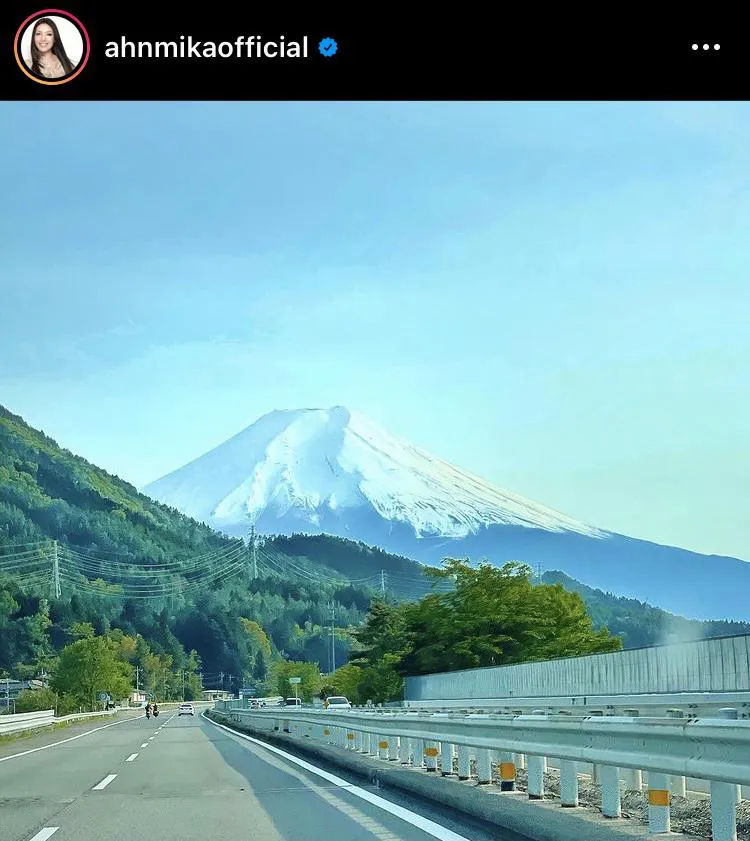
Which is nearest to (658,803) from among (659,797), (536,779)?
(659,797)

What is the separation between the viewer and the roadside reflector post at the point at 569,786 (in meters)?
11.6

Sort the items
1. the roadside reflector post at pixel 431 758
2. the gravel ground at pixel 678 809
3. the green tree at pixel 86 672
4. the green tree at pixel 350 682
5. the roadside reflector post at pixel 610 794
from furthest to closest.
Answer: the green tree at pixel 86 672, the green tree at pixel 350 682, the roadside reflector post at pixel 431 758, the roadside reflector post at pixel 610 794, the gravel ground at pixel 678 809

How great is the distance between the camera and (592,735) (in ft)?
34.0

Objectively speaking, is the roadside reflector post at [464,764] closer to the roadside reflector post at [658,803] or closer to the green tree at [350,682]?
the roadside reflector post at [658,803]

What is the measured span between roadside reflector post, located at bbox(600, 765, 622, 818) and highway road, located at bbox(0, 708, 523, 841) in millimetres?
833

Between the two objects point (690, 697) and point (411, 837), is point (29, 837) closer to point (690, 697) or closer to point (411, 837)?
point (411, 837)

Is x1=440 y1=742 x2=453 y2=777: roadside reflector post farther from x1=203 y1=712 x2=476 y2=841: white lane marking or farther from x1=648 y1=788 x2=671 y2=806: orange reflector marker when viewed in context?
x1=648 y1=788 x2=671 y2=806: orange reflector marker

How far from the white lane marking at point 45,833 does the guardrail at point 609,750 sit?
4.57 metres

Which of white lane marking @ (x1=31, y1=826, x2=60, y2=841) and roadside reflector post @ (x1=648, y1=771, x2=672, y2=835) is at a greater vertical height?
roadside reflector post @ (x1=648, y1=771, x2=672, y2=835)

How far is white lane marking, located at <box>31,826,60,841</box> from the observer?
11620mm

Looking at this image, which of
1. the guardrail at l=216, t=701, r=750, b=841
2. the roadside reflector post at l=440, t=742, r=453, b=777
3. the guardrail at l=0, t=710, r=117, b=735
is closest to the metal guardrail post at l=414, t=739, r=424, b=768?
the guardrail at l=216, t=701, r=750, b=841
